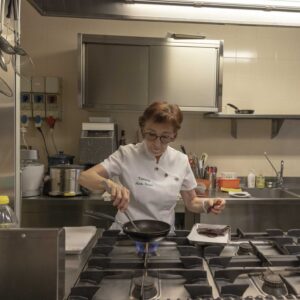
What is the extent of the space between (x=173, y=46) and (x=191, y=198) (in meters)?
1.36

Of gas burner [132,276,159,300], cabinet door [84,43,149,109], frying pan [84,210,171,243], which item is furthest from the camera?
cabinet door [84,43,149,109]

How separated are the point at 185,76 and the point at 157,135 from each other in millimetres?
1225

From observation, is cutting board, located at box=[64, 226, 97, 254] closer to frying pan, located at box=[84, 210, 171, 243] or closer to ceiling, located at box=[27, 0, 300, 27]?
frying pan, located at box=[84, 210, 171, 243]

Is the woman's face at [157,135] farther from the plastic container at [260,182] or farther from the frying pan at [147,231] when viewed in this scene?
the plastic container at [260,182]

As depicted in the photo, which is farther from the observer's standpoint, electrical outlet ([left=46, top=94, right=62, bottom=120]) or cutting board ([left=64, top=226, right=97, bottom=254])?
electrical outlet ([left=46, top=94, right=62, bottom=120])

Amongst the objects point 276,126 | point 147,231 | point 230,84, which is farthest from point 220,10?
point 276,126

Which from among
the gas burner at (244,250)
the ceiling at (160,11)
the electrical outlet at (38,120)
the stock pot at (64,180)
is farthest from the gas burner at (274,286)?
the electrical outlet at (38,120)

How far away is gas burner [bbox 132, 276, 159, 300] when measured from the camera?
0.88m

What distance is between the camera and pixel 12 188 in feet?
5.19

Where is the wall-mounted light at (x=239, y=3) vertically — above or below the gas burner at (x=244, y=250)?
above

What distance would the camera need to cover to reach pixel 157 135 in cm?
153

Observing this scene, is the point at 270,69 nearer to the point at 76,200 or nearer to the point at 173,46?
the point at 173,46

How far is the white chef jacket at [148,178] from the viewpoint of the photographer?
62.4 inches

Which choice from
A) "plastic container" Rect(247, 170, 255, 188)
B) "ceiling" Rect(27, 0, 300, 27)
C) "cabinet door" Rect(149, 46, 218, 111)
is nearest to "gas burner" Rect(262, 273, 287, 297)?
"ceiling" Rect(27, 0, 300, 27)
